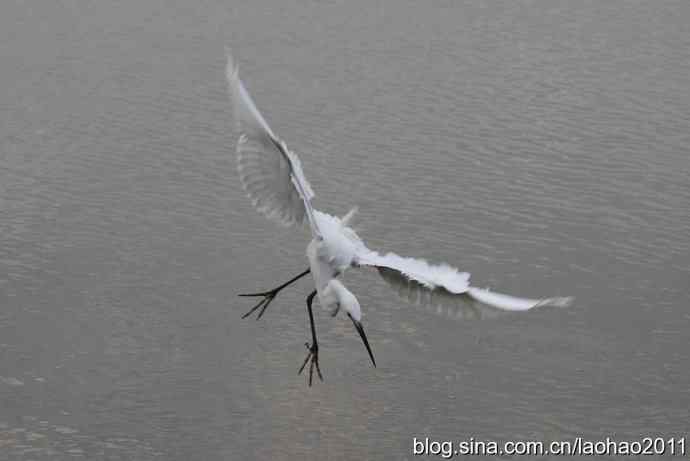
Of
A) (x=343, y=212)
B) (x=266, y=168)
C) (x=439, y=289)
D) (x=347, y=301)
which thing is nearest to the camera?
(x=439, y=289)

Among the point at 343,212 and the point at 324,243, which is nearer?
the point at 324,243

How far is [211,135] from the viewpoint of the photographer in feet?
32.4

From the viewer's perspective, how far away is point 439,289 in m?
5.12

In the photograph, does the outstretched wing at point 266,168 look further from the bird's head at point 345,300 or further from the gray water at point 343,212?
the gray water at point 343,212

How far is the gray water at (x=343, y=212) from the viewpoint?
6469 mm

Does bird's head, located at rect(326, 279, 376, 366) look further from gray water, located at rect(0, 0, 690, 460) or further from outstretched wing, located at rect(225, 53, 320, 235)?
gray water, located at rect(0, 0, 690, 460)

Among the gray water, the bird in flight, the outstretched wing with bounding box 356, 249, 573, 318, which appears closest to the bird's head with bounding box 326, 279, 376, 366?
the bird in flight

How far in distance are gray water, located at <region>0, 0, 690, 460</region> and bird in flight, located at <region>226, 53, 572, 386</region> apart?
107 cm

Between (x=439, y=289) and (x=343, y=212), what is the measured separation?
3.41 m

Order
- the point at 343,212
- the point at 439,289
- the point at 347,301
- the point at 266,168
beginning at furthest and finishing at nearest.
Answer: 1. the point at 343,212
2. the point at 266,168
3. the point at 347,301
4. the point at 439,289

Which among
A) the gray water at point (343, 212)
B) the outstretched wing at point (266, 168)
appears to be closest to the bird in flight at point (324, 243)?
the outstretched wing at point (266, 168)

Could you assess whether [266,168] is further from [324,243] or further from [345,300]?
[345,300]

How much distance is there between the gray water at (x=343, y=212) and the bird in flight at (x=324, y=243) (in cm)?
Result: 107

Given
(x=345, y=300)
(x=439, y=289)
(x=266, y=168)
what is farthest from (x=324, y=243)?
(x=439, y=289)
